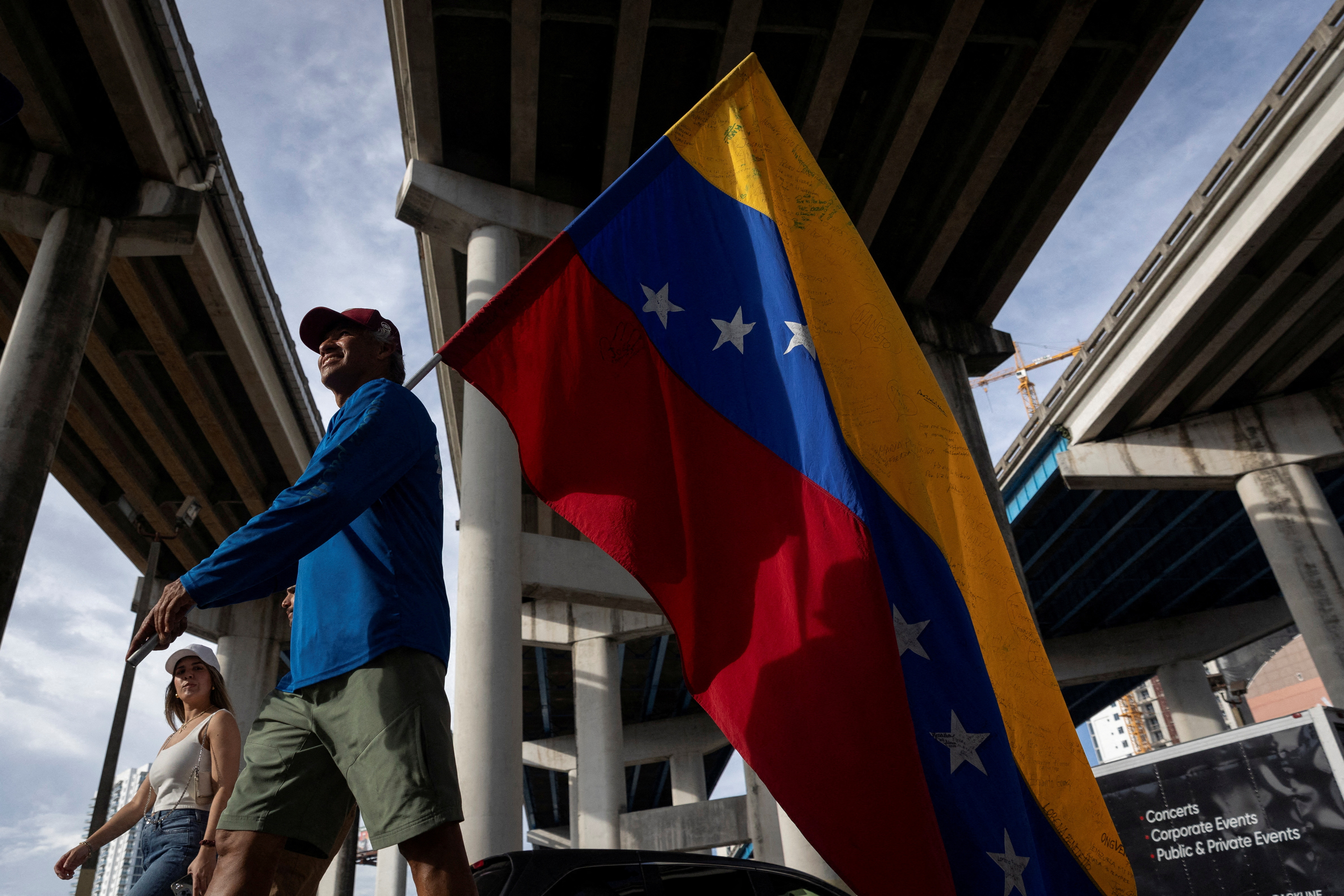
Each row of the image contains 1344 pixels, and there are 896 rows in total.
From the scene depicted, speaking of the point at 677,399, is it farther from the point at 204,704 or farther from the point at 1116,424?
the point at 1116,424

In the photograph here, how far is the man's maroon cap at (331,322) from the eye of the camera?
2811 millimetres

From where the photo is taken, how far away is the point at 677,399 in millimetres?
3559

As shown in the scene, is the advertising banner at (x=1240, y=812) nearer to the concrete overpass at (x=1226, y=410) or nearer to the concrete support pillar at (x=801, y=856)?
the concrete support pillar at (x=801, y=856)

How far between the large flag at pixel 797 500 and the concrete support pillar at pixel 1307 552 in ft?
69.4

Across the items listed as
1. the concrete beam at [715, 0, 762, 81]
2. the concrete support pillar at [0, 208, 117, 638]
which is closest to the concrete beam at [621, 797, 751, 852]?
the concrete support pillar at [0, 208, 117, 638]

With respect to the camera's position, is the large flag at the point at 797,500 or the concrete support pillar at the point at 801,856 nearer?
the large flag at the point at 797,500

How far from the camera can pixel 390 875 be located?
2575 centimetres

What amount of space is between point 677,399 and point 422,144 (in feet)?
36.8

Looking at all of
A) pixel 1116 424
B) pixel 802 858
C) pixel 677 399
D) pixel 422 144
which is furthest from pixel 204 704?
pixel 1116 424

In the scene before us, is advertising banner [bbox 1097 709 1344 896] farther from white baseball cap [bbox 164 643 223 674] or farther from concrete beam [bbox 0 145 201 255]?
concrete beam [bbox 0 145 201 255]

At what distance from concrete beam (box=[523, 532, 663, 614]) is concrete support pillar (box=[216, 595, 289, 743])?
13143 mm

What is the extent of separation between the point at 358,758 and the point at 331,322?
137cm

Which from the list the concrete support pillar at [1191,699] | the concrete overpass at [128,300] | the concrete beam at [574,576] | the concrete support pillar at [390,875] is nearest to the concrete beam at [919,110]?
the concrete beam at [574,576]

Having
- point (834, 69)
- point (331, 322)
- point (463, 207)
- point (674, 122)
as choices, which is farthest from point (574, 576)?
point (331, 322)
